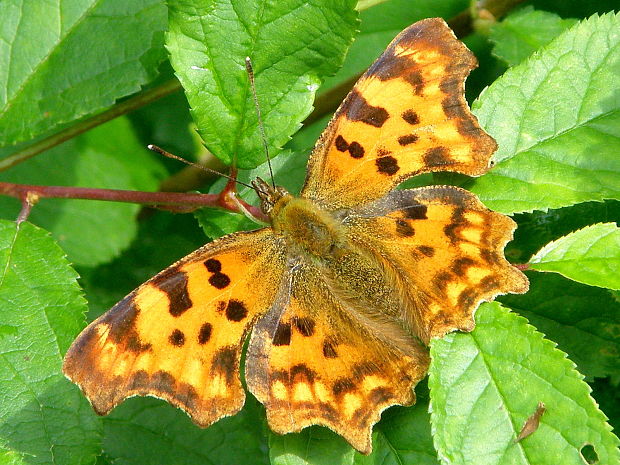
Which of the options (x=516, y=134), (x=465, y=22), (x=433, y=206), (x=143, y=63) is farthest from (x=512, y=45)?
(x=143, y=63)

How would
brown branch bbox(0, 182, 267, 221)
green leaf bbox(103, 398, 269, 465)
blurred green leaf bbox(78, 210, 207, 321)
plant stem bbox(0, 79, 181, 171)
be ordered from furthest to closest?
blurred green leaf bbox(78, 210, 207, 321) → plant stem bbox(0, 79, 181, 171) → green leaf bbox(103, 398, 269, 465) → brown branch bbox(0, 182, 267, 221)

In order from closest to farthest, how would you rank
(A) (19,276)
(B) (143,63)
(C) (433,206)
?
(C) (433,206) < (A) (19,276) < (B) (143,63)

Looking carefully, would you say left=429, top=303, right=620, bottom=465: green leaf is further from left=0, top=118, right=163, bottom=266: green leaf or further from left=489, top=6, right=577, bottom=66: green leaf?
left=0, top=118, right=163, bottom=266: green leaf

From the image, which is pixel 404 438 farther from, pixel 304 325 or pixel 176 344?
pixel 176 344

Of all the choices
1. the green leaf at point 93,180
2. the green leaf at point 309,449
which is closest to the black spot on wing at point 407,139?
the green leaf at point 309,449

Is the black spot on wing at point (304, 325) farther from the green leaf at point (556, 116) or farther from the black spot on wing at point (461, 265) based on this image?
the green leaf at point (556, 116)

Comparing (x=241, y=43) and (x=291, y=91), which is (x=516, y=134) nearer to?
(x=291, y=91)

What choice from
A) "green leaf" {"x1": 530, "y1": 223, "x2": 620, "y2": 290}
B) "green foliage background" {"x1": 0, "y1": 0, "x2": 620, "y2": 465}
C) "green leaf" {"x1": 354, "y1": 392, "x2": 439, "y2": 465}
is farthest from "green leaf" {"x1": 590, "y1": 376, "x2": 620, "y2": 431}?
"green leaf" {"x1": 354, "y1": 392, "x2": 439, "y2": 465}
